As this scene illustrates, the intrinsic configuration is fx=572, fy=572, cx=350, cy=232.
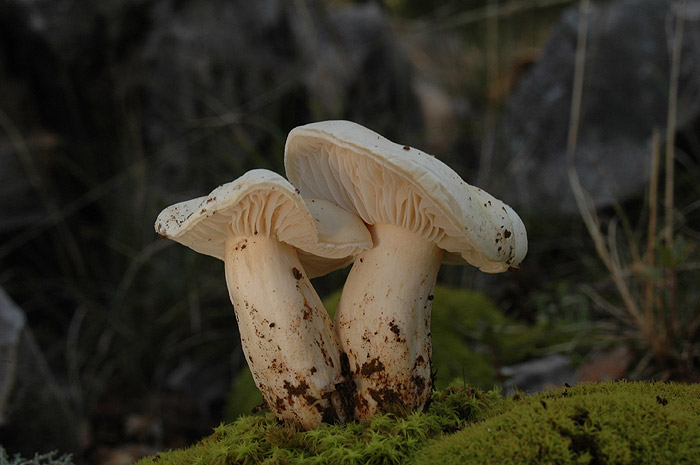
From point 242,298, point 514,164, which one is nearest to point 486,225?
point 242,298

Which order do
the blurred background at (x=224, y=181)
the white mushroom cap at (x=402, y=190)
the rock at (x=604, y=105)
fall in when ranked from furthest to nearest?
the rock at (x=604, y=105) < the blurred background at (x=224, y=181) < the white mushroom cap at (x=402, y=190)

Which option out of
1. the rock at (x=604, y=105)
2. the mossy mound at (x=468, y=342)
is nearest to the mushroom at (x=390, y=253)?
the mossy mound at (x=468, y=342)

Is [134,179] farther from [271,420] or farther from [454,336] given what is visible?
[271,420]

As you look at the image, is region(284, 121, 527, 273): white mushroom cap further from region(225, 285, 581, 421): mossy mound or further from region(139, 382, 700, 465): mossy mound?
region(225, 285, 581, 421): mossy mound

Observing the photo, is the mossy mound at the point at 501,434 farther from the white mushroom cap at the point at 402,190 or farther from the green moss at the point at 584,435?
the white mushroom cap at the point at 402,190

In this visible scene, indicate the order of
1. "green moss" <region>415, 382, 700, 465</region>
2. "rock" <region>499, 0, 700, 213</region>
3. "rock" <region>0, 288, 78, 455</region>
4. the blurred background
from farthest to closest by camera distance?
"rock" <region>499, 0, 700, 213</region>
the blurred background
"rock" <region>0, 288, 78, 455</region>
"green moss" <region>415, 382, 700, 465</region>

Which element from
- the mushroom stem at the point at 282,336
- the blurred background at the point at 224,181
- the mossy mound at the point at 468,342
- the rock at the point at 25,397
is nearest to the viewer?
the mushroom stem at the point at 282,336

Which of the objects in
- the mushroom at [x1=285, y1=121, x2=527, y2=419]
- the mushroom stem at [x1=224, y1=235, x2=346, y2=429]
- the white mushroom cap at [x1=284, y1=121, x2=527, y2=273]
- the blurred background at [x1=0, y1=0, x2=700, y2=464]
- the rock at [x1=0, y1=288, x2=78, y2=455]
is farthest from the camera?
the blurred background at [x1=0, y1=0, x2=700, y2=464]

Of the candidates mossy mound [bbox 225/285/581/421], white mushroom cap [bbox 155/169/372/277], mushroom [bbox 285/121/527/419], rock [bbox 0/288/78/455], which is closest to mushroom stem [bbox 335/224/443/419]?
mushroom [bbox 285/121/527/419]
